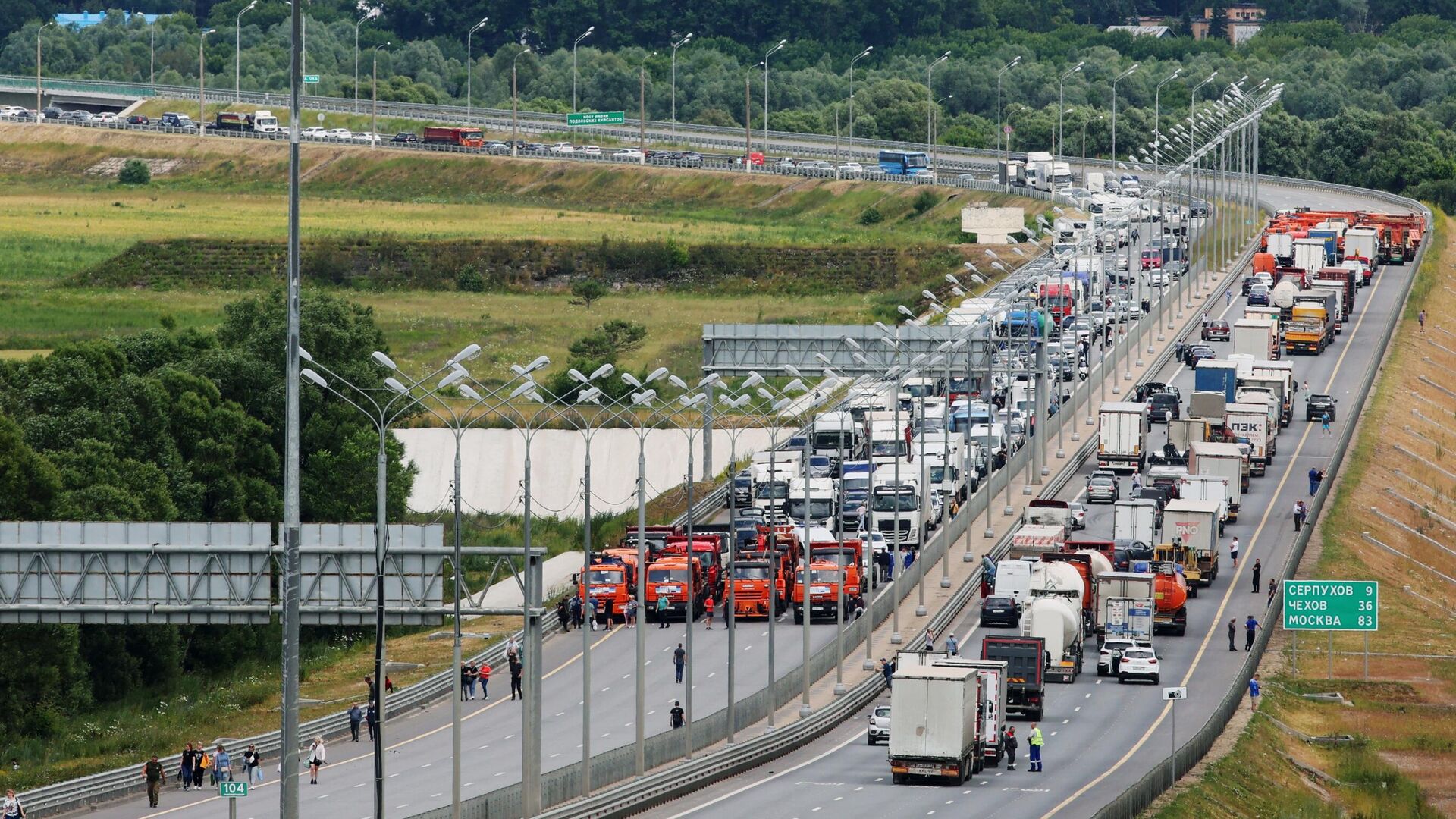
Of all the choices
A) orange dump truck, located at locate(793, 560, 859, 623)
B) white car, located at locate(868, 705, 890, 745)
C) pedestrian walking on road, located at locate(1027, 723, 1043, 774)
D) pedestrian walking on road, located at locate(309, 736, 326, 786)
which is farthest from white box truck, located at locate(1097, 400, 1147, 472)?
pedestrian walking on road, located at locate(309, 736, 326, 786)

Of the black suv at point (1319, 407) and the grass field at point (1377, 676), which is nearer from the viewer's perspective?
the grass field at point (1377, 676)

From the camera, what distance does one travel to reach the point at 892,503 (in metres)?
98.8

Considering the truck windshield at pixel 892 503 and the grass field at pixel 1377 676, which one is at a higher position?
the truck windshield at pixel 892 503

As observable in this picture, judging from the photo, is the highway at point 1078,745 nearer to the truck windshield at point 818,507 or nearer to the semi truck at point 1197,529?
the semi truck at point 1197,529

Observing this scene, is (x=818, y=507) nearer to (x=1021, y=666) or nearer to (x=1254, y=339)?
(x=1021, y=666)

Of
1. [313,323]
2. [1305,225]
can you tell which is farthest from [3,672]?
[1305,225]

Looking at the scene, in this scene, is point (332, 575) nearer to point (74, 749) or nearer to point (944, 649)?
point (74, 749)

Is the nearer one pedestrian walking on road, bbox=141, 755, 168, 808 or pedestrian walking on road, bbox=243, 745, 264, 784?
pedestrian walking on road, bbox=141, 755, 168, 808

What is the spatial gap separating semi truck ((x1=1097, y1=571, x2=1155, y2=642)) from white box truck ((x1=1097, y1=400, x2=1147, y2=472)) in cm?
2467

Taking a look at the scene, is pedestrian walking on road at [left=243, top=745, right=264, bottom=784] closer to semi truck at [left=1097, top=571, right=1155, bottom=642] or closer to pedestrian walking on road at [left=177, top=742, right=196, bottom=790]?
pedestrian walking on road at [left=177, top=742, right=196, bottom=790]

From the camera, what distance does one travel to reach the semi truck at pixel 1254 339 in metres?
128

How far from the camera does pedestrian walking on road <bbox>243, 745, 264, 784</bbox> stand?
66562mm

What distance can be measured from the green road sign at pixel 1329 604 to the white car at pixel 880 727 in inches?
700

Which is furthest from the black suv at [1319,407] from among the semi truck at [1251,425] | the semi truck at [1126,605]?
the semi truck at [1126,605]
